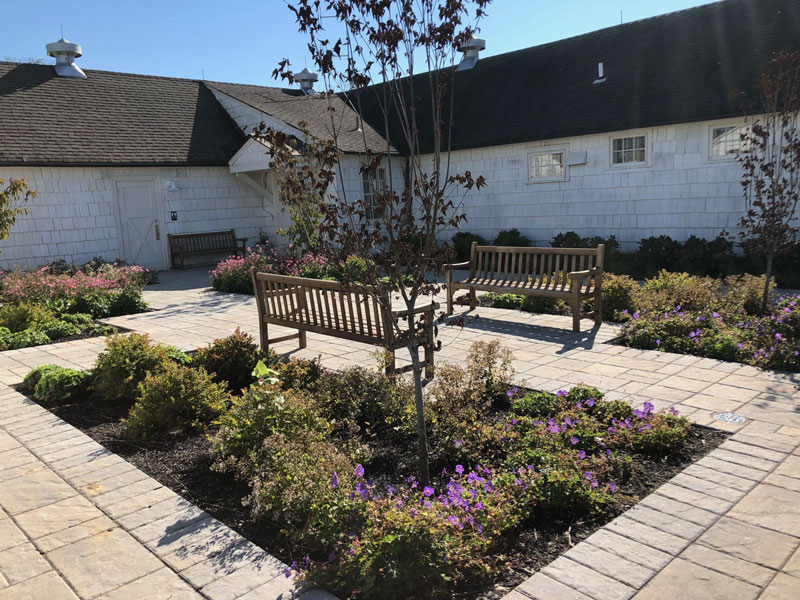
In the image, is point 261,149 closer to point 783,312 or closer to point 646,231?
point 646,231

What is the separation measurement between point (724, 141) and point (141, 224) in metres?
14.5

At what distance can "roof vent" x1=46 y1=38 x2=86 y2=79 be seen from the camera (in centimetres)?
1748

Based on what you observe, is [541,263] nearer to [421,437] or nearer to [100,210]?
[421,437]

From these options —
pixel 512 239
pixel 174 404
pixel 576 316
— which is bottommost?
pixel 576 316

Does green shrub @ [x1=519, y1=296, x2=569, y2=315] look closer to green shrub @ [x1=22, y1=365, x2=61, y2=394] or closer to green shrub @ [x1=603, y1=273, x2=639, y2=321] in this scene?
green shrub @ [x1=603, y1=273, x2=639, y2=321]

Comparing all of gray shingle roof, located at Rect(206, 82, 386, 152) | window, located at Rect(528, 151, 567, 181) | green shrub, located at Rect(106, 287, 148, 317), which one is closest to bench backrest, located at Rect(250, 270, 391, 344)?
green shrub, located at Rect(106, 287, 148, 317)

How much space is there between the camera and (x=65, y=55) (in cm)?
1772

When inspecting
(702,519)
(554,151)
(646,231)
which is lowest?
(702,519)

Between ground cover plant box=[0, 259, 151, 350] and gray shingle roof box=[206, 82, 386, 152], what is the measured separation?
21.9 feet

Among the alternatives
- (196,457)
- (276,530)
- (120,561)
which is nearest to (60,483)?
(196,457)

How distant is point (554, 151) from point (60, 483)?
13.1 meters

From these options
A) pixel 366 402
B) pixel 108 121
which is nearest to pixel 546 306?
pixel 366 402

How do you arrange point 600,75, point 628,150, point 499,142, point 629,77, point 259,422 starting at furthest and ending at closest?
1. point 499,142
2. point 600,75
3. point 629,77
4. point 628,150
5. point 259,422

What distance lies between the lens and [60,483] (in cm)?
392
